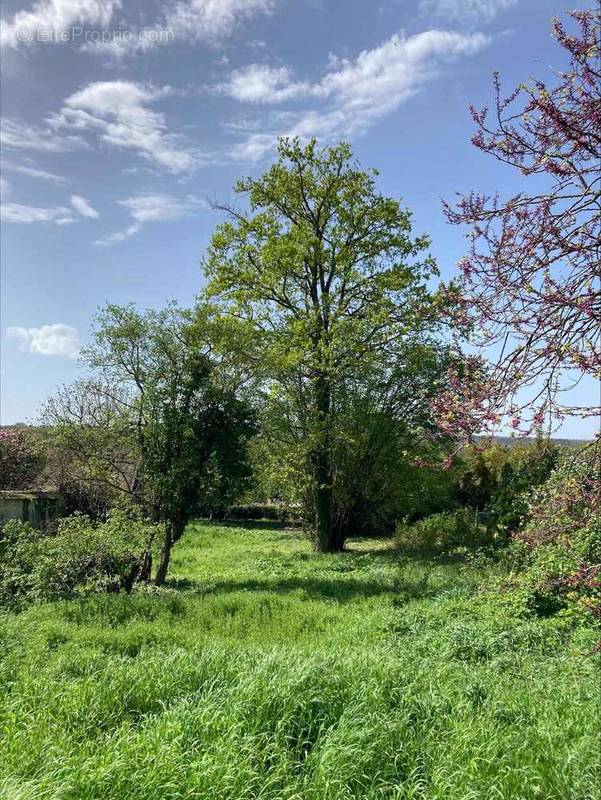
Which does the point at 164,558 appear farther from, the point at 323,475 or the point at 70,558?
the point at 323,475

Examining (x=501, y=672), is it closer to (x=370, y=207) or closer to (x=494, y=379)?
(x=494, y=379)

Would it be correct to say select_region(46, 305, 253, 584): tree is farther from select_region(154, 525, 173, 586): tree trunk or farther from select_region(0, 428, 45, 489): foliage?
select_region(0, 428, 45, 489): foliage

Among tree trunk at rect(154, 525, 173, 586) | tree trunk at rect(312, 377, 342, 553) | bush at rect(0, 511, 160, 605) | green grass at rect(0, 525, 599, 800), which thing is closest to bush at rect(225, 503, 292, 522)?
tree trunk at rect(312, 377, 342, 553)

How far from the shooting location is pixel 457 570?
11641 mm

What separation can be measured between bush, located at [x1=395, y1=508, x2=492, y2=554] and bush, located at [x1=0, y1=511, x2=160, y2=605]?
841cm

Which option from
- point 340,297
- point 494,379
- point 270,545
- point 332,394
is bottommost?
point 270,545

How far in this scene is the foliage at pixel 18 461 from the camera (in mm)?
20750

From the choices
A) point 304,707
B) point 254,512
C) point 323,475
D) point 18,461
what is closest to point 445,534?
point 323,475

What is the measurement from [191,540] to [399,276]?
1153 cm

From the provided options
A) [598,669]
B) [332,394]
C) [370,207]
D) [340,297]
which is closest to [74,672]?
[598,669]

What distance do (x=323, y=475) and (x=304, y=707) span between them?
44.8 ft

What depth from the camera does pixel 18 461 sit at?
21.2 metres

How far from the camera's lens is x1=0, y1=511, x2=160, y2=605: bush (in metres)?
9.56

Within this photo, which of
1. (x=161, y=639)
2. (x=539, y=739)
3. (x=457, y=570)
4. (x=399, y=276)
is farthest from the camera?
(x=399, y=276)
